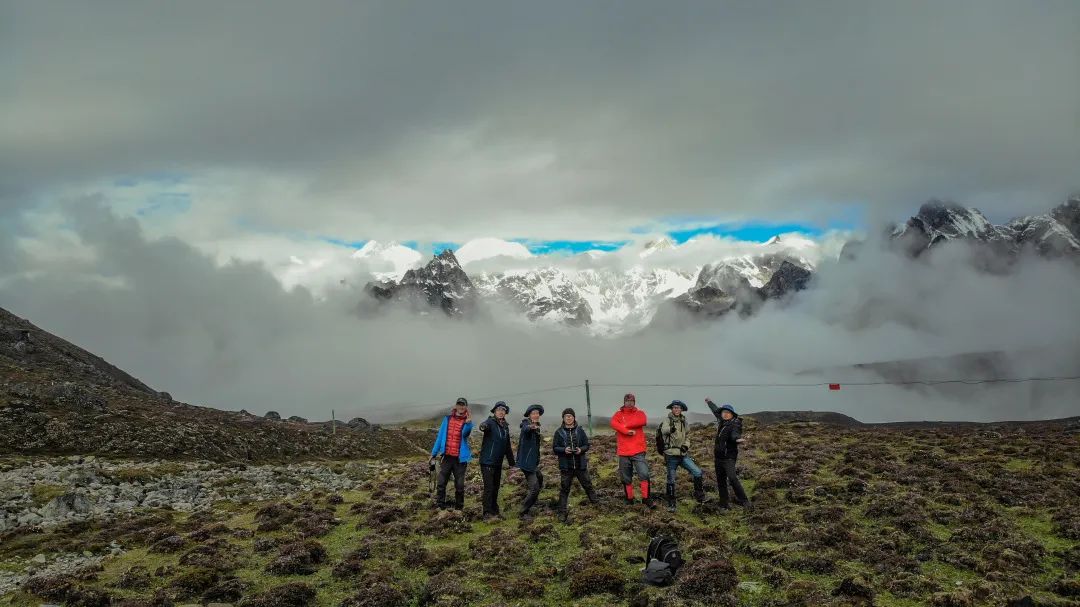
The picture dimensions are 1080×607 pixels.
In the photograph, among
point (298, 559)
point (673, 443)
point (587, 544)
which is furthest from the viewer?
point (673, 443)

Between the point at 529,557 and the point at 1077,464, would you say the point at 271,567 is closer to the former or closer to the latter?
the point at 529,557

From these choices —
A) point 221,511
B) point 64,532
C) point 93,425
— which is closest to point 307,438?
point 93,425

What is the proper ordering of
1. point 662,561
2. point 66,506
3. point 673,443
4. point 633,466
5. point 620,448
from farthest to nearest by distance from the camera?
point 66,506 < point 633,466 < point 620,448 < point 673,443 < point 662,561

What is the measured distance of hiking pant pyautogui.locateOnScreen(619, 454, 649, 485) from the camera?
66.3 ft

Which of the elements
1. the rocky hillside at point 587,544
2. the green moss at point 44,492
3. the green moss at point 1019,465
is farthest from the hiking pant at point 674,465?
the green moss at point 44,492

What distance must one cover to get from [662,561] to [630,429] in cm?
600

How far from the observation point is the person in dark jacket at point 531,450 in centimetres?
1983

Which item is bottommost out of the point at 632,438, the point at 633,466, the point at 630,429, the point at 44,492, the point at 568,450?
the point at 44,492

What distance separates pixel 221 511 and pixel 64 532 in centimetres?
543

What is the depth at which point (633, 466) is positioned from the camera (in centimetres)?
2134

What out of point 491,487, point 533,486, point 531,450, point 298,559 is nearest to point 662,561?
point 531,450

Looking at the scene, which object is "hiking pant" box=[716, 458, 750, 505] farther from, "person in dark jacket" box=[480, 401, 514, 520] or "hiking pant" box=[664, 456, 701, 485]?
"person in dark jacket" box=[480, 401, 514, 520]

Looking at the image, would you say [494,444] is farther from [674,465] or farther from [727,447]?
[727,447]

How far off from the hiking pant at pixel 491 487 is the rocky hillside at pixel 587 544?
1.95 ft
